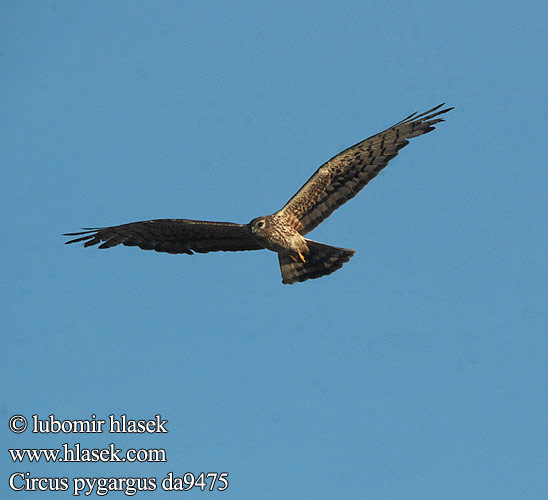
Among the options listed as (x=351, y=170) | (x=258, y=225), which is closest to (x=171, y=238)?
(x=258, y=225)

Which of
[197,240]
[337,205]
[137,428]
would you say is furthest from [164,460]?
[337,205]

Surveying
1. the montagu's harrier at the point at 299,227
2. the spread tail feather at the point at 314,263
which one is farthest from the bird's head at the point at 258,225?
the spread tail feather at the point at 314,263

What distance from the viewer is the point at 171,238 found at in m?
17.3

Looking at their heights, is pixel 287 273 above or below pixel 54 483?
above

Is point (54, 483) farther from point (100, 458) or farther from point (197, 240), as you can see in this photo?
point (197, 240)

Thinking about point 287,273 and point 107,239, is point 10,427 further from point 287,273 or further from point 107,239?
point 287,273

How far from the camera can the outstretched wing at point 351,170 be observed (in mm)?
16375

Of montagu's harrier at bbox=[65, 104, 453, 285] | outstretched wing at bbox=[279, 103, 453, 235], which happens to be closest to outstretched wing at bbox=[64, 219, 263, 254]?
montagu's harrier at bbox=[65, 104, 453, 285]

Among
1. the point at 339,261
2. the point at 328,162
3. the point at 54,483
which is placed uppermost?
the point at 328,162

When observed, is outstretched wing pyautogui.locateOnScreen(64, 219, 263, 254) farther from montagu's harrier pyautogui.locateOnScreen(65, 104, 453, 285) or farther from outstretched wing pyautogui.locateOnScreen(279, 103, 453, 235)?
outstretched wing pyautogui.locateOnScreen(279, 103, 453, 235)

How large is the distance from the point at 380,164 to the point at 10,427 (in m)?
7.36

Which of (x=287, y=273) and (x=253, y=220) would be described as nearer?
(x=253, y=220)

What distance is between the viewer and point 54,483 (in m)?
16.7

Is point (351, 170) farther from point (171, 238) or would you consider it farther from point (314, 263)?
point (171, 238)
